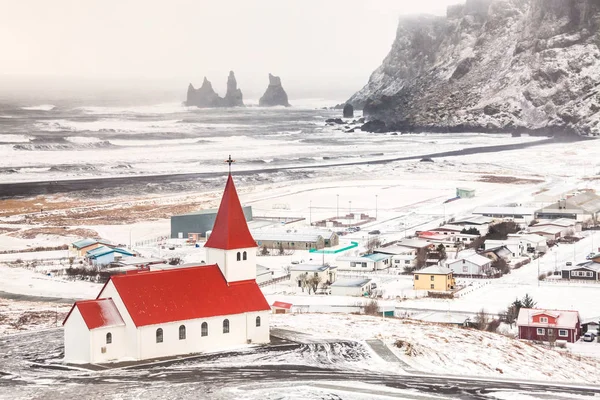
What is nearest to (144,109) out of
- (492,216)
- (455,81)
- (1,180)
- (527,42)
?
(455,81)

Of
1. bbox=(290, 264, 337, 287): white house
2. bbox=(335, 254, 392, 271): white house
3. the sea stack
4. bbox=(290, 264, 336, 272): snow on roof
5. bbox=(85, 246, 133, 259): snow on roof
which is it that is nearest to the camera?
bbox=(290, 264, 337, 287): white house

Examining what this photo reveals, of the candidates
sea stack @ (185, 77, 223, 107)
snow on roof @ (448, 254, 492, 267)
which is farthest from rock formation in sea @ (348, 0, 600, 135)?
snow on roof @ (448, 254, 492, 267)

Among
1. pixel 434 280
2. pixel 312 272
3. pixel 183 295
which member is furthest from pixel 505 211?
pixel 183 295

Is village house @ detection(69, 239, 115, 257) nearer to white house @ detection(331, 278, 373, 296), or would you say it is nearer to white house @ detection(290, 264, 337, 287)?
white house @ detection(290, 264, 337, 287)

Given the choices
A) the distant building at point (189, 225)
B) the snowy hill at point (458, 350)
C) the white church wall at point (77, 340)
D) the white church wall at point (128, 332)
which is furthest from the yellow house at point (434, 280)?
the white church wall at point (77, 340)

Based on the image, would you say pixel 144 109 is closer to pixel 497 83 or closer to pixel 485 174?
pixel 497 83

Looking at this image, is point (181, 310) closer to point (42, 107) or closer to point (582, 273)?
point (582, 273)

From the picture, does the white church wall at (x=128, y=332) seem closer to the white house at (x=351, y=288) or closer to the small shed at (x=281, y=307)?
the small shed at (x=281, y=307)
